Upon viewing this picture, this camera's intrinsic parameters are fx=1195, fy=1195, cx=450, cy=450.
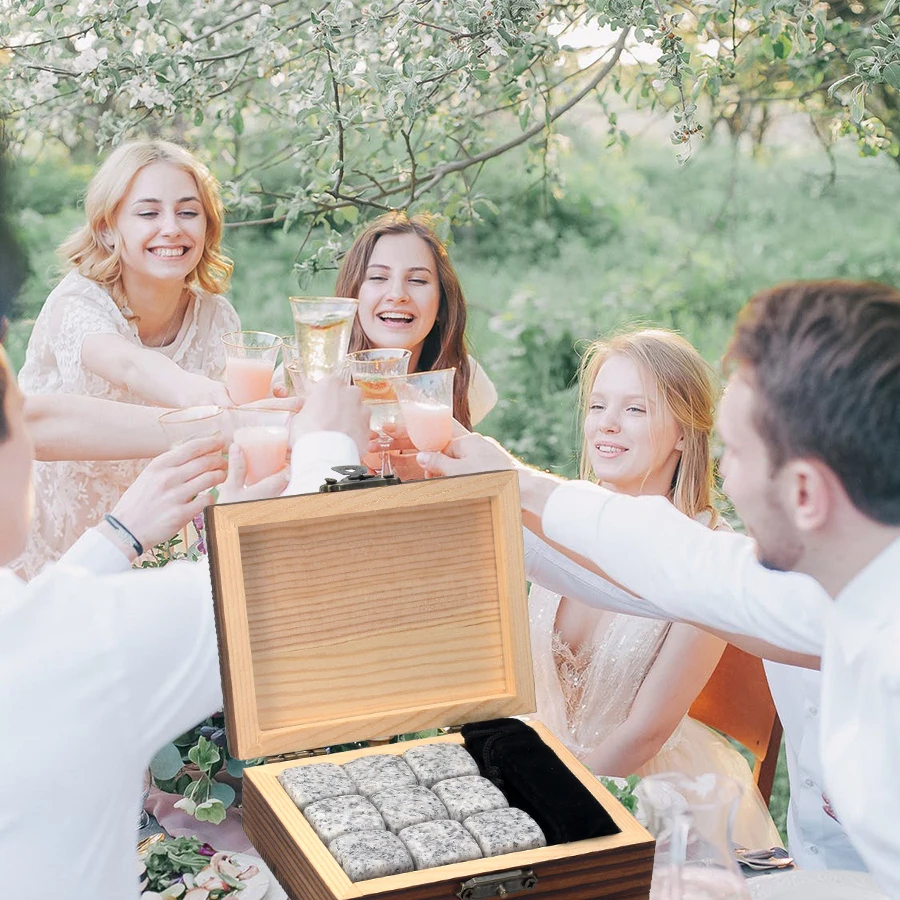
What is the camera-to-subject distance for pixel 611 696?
3.09m

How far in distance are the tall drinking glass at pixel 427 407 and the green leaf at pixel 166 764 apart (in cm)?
72

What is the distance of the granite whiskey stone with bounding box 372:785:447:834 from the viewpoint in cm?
176

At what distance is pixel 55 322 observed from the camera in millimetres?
3734

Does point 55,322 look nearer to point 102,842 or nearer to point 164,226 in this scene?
point 164,226

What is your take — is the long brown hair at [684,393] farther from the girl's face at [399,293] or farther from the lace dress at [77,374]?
the lace dress at [77,374]

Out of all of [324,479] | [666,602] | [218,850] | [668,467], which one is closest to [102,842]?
[218,850]

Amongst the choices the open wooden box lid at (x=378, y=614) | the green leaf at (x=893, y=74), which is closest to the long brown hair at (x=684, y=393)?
the green leaf at (x=893, y=74)

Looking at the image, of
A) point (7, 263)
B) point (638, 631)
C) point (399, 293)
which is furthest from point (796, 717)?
point (7, 263)

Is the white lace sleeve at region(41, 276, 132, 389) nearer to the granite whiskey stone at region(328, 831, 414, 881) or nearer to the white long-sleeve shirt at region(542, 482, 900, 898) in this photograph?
the white long-sleeve shirt at region(542, 482, 900, 898)

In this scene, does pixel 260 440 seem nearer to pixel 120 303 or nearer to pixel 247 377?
pixel 247 377

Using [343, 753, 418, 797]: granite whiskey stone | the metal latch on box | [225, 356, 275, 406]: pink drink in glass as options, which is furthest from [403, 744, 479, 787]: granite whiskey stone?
[225, 356, 275, 406]: pink drink in glass

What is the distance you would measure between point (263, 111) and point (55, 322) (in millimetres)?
1401

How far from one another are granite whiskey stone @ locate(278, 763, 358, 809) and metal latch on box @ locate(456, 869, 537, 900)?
0.95 feet

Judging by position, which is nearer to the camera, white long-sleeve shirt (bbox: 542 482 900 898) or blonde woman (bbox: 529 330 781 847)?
white long-sleeve shirt (bbox: 542 482 900 898)
